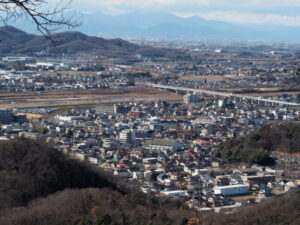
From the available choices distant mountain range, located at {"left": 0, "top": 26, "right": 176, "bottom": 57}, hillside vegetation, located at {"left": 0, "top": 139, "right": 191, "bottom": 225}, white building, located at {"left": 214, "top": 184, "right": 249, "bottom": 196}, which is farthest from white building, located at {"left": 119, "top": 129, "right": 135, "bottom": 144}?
distant mountain range, located at {"left": 0, "top": 26, "right": 176, "bottom": 57}

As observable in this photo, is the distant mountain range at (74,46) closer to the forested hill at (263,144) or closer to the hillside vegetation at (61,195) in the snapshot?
the forested hill at (263,144)

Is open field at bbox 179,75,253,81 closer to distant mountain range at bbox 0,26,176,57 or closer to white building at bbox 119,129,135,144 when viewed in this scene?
distant mountain range at bbox 0,26,176,57

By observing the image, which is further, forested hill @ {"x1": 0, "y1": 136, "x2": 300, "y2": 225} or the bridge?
the bridge

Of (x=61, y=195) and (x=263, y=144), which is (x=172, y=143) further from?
(x=61, y=195)

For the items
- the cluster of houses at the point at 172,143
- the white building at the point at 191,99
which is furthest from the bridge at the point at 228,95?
the white building at the point at 191,99

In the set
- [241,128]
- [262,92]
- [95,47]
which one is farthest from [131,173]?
[95,47]

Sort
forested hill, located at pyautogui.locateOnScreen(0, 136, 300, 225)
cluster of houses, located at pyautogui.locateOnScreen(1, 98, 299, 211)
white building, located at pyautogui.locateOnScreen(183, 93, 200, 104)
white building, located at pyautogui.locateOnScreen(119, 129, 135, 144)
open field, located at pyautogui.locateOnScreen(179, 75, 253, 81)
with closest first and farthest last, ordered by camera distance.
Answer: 1. forested hill, located at pyautogui.locateOnScreen(0, 136, 300, 225)
2. cluster of houses, located at pyautogui.locateOnScreen(1, 98, 299, 211)
3. white building, located at pyautogui.locateOnScreen(119, 129, 135, 144)
4. white building, located at pyautogui.locateOnScreen(183, 93, 200, 104)
5. open field, located at pyautogui.locateOnScreen(179, 75, 253, 81)

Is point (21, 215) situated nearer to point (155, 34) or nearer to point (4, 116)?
point (4, 116)

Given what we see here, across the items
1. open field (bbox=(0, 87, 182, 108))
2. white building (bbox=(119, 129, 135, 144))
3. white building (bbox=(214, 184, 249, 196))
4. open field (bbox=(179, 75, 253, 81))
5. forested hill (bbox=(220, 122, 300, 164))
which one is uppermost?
white building (bbox=(214, 184, 249, 196))
